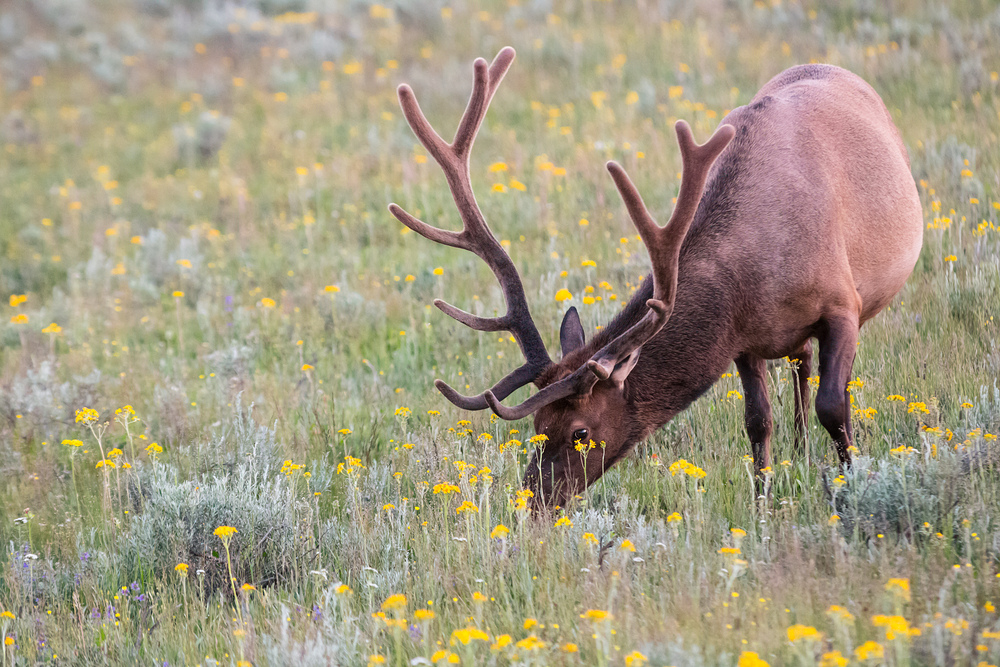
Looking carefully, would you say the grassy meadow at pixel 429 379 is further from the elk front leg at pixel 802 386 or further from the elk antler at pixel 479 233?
the elk antler at pixel 479 233

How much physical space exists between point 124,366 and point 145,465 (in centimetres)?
177

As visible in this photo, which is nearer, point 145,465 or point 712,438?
point 712,438

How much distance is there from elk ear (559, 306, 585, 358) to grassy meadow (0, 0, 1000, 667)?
63 centimetres

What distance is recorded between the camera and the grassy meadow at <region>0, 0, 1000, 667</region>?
10.2 ft

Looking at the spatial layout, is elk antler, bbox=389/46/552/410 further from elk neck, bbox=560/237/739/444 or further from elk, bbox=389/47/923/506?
elk neck, bbox=560/237/739/444

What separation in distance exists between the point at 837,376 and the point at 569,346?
1.24m

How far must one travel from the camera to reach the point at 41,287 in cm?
914

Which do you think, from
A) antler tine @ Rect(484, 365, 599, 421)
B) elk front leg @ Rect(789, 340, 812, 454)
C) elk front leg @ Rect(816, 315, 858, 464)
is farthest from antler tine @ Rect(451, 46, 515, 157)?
elk front leg @ Rect(789, 340, 812, 454)

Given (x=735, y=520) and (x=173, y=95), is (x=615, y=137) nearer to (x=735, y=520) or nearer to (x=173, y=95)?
(x=735, y=520)

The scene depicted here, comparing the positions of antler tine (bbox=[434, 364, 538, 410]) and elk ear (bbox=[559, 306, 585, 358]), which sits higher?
elk ear (bbox=[559, 306, 585, 358])

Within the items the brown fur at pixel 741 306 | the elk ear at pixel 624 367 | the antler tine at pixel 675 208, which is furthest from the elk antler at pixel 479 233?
the antler tine at pixel 675 208

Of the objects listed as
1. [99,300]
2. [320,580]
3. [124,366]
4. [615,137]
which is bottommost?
[320,580]

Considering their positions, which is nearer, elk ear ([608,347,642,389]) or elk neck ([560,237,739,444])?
elk ear ([608,347,642,389])

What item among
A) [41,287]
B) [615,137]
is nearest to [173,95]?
[41,287]
